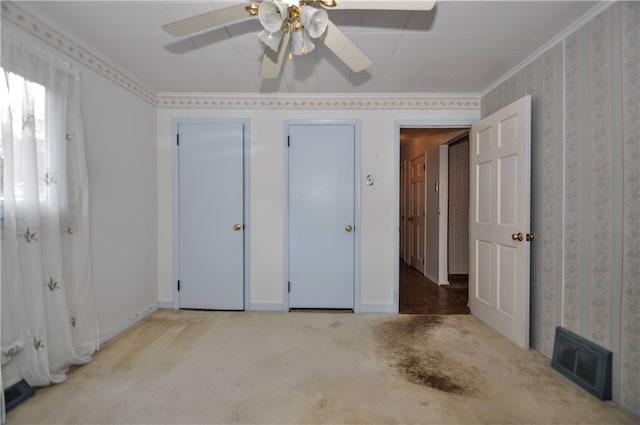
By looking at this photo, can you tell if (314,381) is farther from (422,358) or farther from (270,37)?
(270,37)

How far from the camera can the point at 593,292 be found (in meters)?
1.86

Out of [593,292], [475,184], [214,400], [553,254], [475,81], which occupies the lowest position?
[214,400]

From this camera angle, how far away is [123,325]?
2697 mm

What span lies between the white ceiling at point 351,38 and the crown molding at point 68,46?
0.05 m

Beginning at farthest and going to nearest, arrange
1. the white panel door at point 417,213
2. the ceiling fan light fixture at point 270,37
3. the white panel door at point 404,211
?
the white panel door at point 404,211 → the white panel door at point 417,213 → the ceiling fan light fixture at point 270,37

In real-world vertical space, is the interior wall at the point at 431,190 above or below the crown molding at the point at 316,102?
below

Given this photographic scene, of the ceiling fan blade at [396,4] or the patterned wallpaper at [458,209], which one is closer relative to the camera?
the ceiling fan blade at [396,4]

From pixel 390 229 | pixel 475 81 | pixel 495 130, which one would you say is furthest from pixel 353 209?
pixel 475 81

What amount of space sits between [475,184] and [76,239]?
131 inches

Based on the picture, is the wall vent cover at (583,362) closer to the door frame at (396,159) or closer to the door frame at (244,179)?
the door frame at (396,159)

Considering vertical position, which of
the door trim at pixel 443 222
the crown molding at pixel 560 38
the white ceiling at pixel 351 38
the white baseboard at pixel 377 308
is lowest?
the white baseboard at pixel 377 308

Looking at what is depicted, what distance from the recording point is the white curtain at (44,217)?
66.1 inches

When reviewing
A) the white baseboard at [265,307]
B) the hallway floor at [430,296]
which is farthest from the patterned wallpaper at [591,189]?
the white baseboard at [265,307]

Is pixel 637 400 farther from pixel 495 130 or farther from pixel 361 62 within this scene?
pixel 361 62
